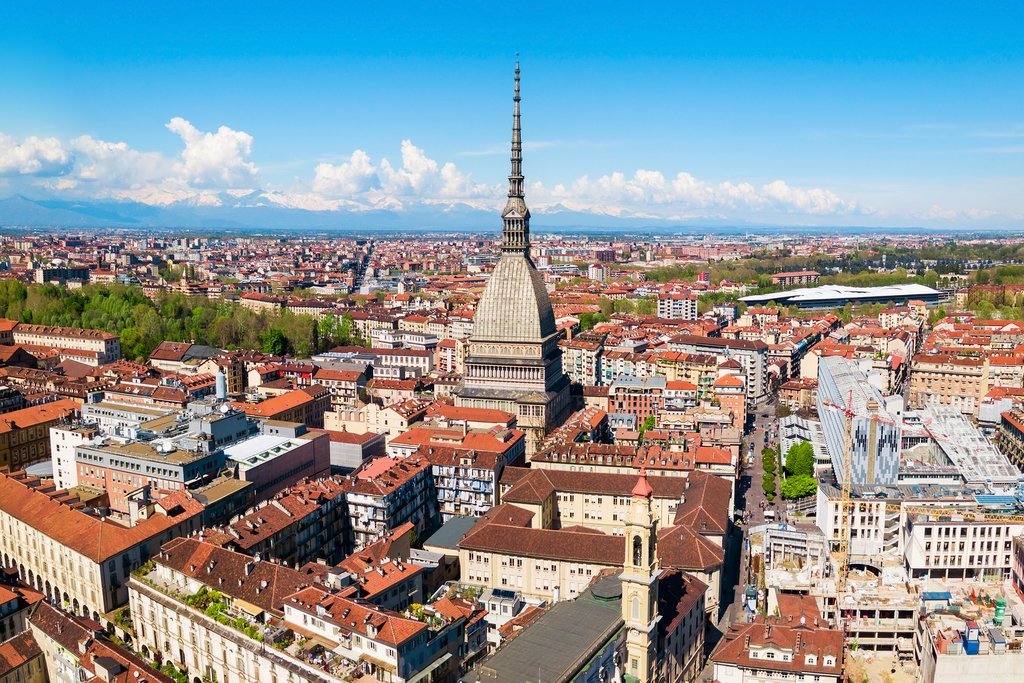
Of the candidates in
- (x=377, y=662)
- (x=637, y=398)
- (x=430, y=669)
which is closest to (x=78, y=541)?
(x=377, y=662)

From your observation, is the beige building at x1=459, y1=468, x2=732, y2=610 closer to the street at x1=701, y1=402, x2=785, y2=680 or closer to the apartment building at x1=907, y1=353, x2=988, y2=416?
the street at x1=701, y1=402, x2=785, y2=680

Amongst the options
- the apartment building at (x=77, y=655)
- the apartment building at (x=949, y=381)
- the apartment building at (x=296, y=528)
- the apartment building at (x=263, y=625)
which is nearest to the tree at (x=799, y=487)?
the apartment building at (x=296, y=528)

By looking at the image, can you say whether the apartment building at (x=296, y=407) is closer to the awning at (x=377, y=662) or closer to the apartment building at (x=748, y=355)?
the awning at (x=377, y=662)

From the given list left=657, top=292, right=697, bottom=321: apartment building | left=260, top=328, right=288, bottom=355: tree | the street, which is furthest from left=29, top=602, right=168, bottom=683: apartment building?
left=657, top=292, right=697, bottom=321: apartment building

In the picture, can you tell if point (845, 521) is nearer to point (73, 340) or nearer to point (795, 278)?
point (73, 340)

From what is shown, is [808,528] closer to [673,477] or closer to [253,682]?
[673,477]

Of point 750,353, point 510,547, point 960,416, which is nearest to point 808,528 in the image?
point 510,547
